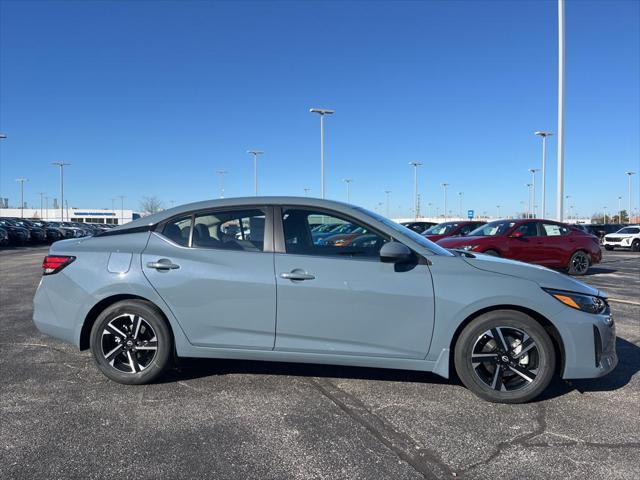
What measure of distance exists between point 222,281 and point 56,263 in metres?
1.56

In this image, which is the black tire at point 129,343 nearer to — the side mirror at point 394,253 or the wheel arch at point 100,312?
the wheel arch at point 100,312

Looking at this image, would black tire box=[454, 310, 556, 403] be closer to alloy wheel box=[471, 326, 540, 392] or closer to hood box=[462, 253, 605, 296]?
alloy wheel box=[471, 326, 540, 392]

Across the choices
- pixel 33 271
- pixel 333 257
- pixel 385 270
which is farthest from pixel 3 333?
pixel 33 271

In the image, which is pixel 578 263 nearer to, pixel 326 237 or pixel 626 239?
pixel 326 237

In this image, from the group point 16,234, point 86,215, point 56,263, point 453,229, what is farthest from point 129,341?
point 86,215

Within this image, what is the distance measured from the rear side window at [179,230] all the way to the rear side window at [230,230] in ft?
0.22

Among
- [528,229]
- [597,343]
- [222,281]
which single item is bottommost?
[597,343]

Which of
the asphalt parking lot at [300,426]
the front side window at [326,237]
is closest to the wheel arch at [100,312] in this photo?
the asphalt parking lot at [300,426]

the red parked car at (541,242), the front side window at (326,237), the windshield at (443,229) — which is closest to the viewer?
the front side window at (326,237)

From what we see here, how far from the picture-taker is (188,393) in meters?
3.63

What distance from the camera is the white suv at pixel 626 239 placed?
23.3 m

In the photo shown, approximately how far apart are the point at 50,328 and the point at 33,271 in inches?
400

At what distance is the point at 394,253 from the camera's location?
3410 mm

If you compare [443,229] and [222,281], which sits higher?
[443,229]
